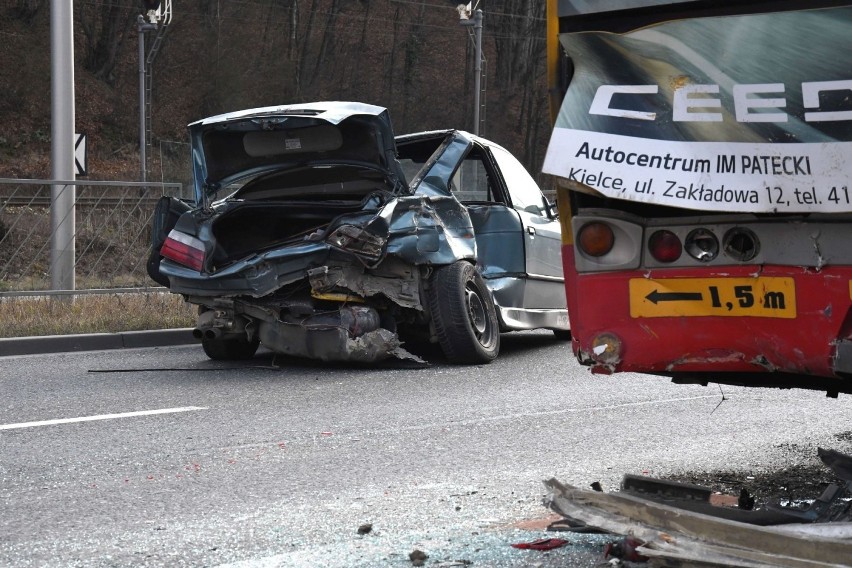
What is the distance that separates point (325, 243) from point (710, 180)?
16.3 feet

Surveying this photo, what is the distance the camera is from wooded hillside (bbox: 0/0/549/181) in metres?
36.0

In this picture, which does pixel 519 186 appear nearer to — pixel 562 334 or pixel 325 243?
pixel 562 334

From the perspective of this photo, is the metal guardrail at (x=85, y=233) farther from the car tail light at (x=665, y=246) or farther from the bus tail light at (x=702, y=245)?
the bus tail light at (x=702, y=245)

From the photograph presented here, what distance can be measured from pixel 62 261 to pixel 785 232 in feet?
33.9

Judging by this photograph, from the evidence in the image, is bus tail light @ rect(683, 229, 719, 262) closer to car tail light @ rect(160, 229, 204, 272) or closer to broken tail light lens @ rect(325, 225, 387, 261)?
broken tail light lens @ rect(325, 225, 387, 261)

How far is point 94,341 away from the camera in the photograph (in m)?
11.4

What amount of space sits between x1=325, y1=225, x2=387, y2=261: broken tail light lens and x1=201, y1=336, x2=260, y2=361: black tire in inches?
63.6

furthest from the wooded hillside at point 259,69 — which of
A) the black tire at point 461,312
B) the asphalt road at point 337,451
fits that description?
the asphalt road at point 337,451

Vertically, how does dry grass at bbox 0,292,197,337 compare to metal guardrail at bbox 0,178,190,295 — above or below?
below

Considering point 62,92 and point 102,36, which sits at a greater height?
point 102,36

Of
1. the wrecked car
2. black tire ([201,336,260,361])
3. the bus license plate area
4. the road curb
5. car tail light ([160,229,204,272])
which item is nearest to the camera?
the bus license plate area

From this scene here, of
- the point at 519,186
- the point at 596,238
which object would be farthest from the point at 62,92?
the point at 596,238

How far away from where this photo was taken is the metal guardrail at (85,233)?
41.6ft

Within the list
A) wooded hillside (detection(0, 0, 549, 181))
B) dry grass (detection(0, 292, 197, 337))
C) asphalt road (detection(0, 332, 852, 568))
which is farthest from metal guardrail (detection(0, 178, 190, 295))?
wooded hillside (detection(0, 0, 549, 181))
